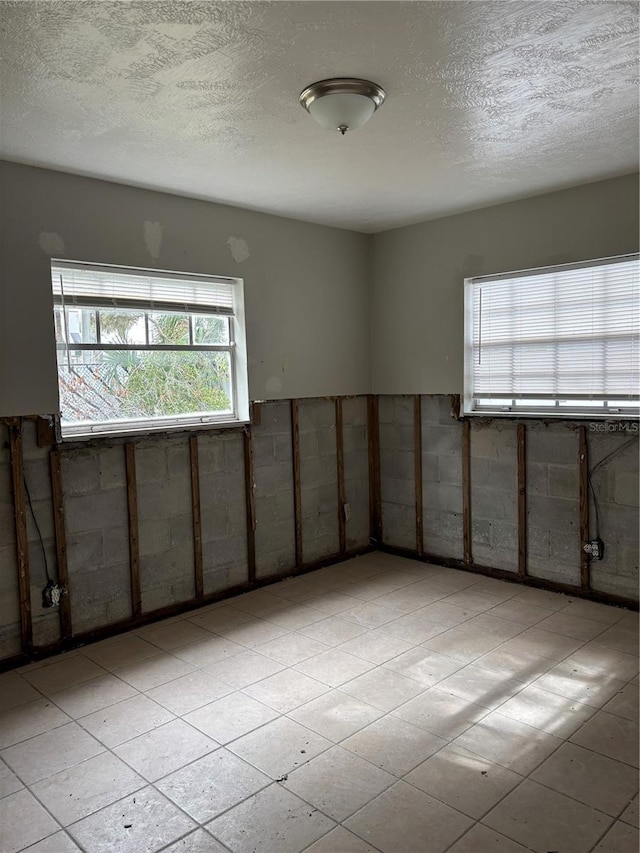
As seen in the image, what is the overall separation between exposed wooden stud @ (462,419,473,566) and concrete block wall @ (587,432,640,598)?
3.24 feet

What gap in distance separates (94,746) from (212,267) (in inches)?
125

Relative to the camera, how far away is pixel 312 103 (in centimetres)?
274

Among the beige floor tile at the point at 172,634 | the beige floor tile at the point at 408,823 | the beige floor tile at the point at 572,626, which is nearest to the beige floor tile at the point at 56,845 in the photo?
the beige floor tile at the point at 408,823

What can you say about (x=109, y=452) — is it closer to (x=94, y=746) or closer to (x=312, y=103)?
(x=94, y=746)

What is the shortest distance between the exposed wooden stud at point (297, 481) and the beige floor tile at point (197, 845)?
3.05 metres

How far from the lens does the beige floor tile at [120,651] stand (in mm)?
3740

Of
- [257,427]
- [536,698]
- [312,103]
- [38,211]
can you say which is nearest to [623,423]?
[536,698]

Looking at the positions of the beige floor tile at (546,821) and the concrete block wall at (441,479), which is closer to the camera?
the beige floor tile at (546,821)

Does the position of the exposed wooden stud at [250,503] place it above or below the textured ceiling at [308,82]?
below

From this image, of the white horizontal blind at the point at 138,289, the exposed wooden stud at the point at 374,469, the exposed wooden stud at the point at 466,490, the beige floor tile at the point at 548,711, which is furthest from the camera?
the exposed wooden stud at the point at 374,469

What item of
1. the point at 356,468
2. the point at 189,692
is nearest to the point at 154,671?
the point at 189,692

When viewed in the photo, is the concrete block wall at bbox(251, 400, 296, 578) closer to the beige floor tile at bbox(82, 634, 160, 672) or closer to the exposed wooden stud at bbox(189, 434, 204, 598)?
the exposed wooden stud at bbox(189, 434, 204, 598)

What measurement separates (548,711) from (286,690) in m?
1.33

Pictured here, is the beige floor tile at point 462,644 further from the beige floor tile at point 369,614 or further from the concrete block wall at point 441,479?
the concrete block wall at point 441,479
